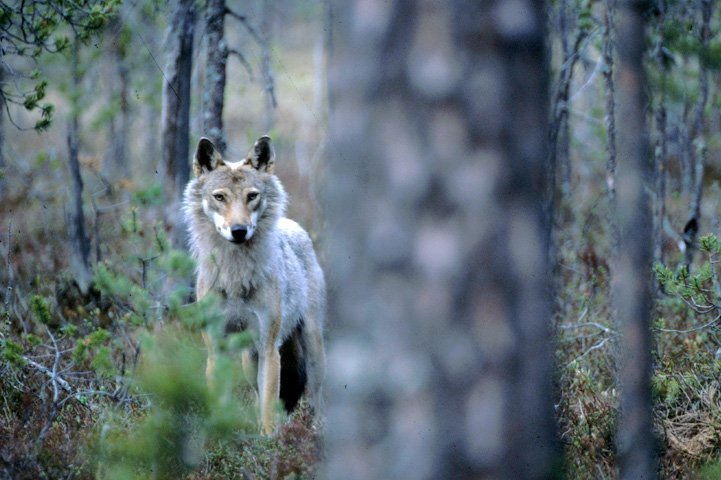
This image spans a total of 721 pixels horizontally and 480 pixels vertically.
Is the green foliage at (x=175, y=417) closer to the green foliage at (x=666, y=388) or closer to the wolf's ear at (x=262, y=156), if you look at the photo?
the green foliage at (x=666, y=388)

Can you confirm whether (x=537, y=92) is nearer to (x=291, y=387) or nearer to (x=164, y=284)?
(x=291, y=387)

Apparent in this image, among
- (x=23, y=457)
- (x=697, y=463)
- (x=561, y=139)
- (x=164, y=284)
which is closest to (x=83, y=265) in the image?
(x=164, y=284)

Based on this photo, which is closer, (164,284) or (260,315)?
(260,315)

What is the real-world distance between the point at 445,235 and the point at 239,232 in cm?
553

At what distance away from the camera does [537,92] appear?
1.64m

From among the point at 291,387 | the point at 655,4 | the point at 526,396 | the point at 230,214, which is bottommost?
the point at 291,387

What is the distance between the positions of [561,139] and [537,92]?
10362 millimetres

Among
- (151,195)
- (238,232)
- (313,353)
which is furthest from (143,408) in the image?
(151,195)

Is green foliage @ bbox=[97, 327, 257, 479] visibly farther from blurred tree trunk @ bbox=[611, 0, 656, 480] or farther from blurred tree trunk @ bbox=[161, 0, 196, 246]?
blurred tree trunk @ bbox=[161, 0, 196, 246]

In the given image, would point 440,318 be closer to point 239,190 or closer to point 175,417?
point 175,417

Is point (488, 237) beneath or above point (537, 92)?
beneath

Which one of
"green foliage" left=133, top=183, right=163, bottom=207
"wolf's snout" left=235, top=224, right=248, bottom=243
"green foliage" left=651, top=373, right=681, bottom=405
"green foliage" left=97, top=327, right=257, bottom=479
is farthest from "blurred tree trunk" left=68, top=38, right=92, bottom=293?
"green foliage" left=97, top=327, right=257, bottom=479

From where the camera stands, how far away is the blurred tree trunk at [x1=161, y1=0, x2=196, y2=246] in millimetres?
9133

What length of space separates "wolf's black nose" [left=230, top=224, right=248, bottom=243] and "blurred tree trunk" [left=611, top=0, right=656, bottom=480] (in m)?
4.17
